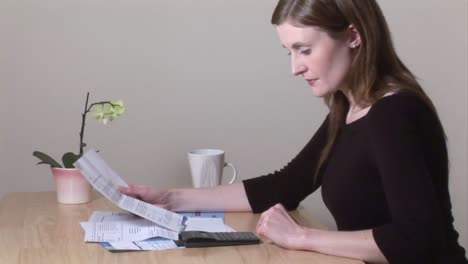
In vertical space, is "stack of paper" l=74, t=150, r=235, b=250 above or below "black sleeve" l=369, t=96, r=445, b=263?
below

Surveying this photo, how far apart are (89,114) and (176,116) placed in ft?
0.80

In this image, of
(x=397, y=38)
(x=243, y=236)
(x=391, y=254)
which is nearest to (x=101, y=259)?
(x=243, y=236)

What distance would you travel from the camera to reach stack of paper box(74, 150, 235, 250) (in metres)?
1.20

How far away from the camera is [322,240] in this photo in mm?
1146

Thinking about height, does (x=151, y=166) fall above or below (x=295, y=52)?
below

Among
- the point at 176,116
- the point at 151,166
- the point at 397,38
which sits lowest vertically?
the point at 151,166

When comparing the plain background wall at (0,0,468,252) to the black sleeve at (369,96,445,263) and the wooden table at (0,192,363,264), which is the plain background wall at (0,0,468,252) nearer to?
the wooden table at (0,192,363,264)

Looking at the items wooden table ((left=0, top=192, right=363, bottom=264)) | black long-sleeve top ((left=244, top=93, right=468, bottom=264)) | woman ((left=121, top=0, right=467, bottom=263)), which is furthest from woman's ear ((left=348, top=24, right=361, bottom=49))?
wooden table ((left=0, top=192, right=363, bottom=264))

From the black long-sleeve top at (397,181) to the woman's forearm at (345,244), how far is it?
0.02 meters

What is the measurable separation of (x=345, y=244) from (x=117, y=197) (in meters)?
0.48

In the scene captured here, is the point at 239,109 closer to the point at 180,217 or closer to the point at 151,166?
the point at 151,166

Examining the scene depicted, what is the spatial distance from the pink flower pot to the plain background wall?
1.06ft

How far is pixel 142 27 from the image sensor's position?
1.82 metres

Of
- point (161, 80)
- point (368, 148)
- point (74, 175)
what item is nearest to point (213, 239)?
point (368, 148)
